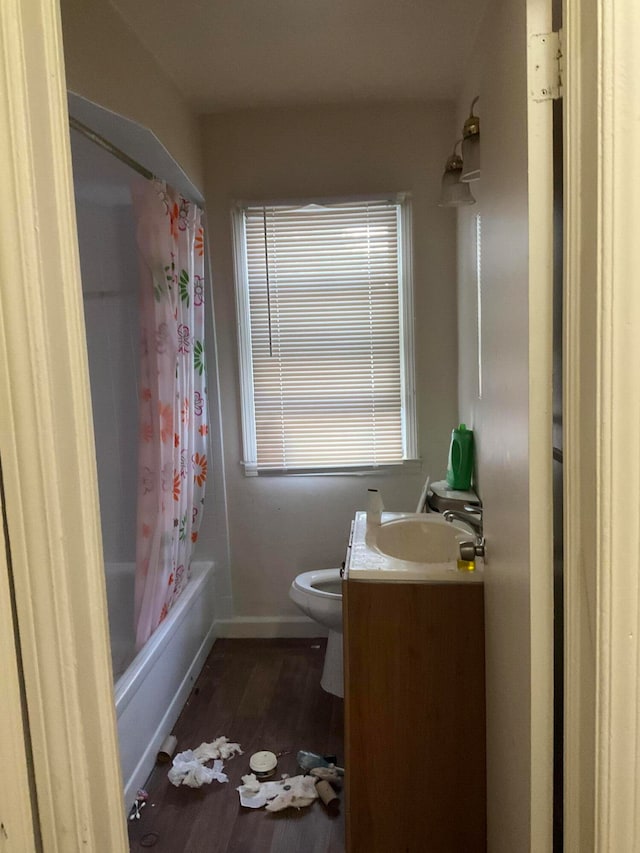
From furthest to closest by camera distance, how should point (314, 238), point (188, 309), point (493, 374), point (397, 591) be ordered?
point (314, 238) < point (188, 309) < point (397, 591) < point (493, 374)

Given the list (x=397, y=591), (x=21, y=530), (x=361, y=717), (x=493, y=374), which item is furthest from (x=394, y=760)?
(x=21, y=530)

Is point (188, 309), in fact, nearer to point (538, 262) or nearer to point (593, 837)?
point (538, 262)

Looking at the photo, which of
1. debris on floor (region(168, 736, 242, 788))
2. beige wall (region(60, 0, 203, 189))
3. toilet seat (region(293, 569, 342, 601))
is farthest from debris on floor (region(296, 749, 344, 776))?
beige wall (region(60, 0, 203, 189))

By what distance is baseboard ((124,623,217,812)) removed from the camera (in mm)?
2070

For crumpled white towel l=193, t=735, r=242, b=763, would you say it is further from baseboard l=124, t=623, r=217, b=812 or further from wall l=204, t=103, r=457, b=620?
wall l=204, t=103, r=457, b=620

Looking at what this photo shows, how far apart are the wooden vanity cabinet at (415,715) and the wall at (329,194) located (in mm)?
1431

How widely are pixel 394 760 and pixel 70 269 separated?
149cm

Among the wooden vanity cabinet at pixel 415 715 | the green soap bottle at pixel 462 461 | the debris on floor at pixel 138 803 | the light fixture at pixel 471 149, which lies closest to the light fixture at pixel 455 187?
the light fixture at pixel 471 149

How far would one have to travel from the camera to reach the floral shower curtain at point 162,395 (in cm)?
237

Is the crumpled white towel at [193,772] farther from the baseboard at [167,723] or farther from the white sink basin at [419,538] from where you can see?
the white sink basin at [419,538]

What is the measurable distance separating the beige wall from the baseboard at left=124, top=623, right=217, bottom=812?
198cm

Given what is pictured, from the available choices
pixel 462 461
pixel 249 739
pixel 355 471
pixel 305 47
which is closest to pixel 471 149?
pixel 305 47

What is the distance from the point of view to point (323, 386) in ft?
10.1

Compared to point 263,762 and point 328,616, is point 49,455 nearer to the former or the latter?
point 263,762
